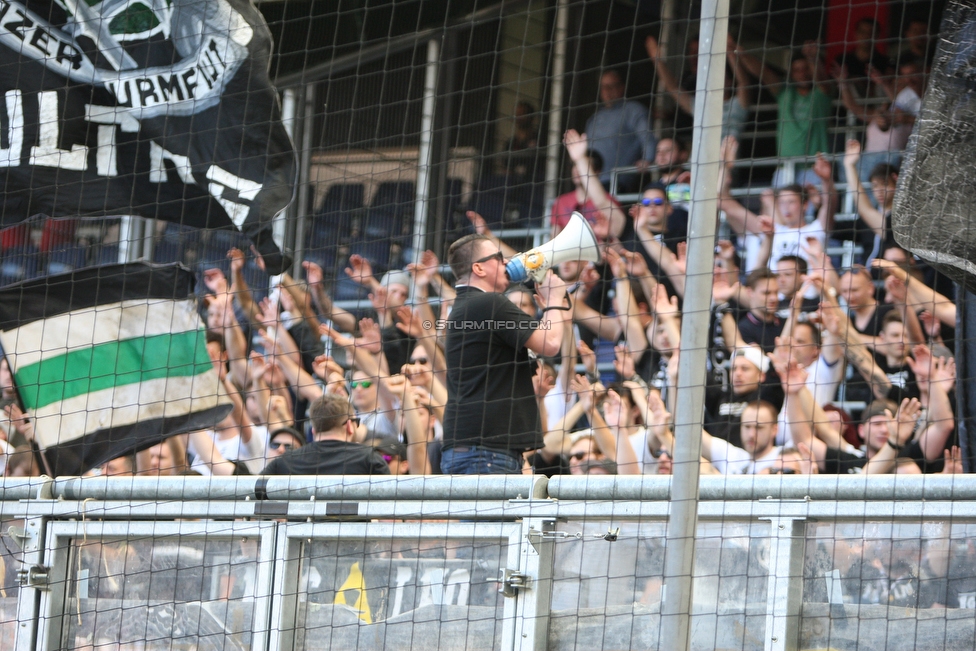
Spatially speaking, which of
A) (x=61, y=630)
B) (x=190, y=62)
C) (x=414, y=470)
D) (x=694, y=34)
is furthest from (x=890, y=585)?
(x=694, y=34)

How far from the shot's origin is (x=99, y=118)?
597 centimetres

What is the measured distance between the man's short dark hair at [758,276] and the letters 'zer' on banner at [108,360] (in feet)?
8.87

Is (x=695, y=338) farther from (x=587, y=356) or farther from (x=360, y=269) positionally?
(x=360, y=269)

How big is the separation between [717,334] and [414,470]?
1766mm

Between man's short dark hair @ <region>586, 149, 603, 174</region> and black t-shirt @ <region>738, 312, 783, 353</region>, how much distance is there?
1.42 metres

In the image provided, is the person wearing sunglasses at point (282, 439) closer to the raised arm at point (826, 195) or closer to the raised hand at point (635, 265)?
the raised hand at point (635, 265)

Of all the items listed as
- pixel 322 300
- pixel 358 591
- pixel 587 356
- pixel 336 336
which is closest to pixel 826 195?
pixel 587 356

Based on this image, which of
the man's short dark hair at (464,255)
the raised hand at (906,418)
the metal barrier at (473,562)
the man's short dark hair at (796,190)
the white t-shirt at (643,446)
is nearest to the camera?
the metal barrier at (473,562)

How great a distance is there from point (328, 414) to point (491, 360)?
69 cm

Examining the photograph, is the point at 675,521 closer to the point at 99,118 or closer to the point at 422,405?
the point at 422,405

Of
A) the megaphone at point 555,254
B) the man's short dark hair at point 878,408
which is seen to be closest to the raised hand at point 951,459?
the man's short dark hair at point 878,408

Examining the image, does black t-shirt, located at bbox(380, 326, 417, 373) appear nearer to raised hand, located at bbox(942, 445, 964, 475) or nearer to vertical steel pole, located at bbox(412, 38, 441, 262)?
vertical steel pole, located at bbox(412, 38, 441, 262)

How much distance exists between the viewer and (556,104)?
313 inches

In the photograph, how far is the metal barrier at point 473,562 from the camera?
291 centimetres
